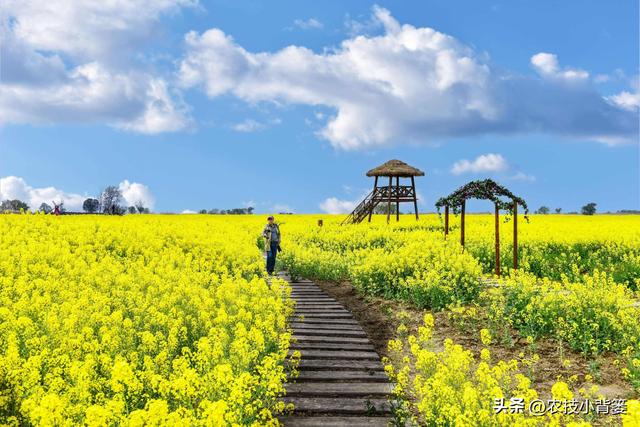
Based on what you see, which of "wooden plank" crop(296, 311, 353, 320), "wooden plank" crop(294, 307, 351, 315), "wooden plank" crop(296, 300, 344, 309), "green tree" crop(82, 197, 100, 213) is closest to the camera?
"wooden plank" crop(296, 311, 353, 320)

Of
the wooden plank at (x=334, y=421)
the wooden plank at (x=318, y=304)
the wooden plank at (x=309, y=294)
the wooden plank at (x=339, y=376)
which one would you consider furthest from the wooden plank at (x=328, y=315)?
the wooden plank at (x=334, y=421)

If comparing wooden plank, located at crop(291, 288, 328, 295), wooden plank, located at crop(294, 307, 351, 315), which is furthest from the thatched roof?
wooden plank, located at crop(294, 307, 351, 315)

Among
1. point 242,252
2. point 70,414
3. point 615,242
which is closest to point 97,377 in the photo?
point 70,414

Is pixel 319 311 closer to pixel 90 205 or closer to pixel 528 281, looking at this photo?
pixel 528 281

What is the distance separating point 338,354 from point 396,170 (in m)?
35.1

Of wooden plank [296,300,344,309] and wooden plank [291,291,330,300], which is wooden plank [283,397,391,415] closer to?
wooden plank [296,300,344,309]

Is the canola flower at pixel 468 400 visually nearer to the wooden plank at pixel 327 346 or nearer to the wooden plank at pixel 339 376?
the wooden plank at pixel 339 376

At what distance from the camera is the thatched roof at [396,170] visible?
43531mm

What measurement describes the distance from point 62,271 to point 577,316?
36.9ft

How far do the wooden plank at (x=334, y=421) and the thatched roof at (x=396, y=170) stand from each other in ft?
122

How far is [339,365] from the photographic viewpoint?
8.94m

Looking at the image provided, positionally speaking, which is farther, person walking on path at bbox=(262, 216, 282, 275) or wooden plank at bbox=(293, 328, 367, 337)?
person walking on path at bbox=(262, 216, 282, 275)

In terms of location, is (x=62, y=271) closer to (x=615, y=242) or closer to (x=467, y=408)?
(x=467, y=408)

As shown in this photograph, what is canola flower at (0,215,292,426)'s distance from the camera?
5676 millimetres
